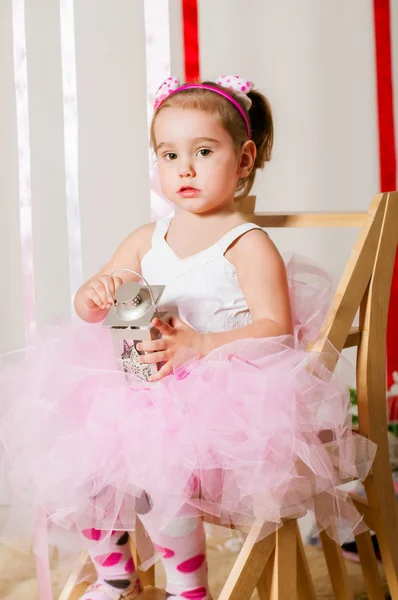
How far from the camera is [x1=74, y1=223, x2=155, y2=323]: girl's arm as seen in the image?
116 cm

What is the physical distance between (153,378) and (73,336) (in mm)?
217

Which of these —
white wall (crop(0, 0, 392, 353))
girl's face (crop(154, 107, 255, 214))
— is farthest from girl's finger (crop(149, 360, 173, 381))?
white wall (crop(0, 0, 392, 353))

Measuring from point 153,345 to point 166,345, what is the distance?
19 millimetres

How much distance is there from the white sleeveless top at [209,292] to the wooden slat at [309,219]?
0.14m

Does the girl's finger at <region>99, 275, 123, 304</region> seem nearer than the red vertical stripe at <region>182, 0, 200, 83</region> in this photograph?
Yes

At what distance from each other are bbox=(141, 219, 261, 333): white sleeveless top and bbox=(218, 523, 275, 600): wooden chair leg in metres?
0.31

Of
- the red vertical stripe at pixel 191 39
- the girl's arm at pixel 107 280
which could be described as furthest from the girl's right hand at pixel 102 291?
the red vertical stripe at pixel 191 39

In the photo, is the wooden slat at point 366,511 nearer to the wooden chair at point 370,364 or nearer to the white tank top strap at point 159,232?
the wooden chair at point 370,364

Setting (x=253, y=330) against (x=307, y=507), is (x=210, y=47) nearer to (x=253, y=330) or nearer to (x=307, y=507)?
(x=253, y=330)

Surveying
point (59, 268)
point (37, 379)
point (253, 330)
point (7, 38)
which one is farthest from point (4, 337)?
point (253, 330)

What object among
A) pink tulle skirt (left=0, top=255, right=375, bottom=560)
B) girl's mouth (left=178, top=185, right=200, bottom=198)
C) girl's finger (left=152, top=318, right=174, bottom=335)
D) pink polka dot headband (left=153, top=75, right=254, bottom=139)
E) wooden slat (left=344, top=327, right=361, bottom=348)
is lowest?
pink tulle skirt (left=0, top=255, right=375, bottom=560)

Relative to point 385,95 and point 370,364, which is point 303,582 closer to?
point 370,364

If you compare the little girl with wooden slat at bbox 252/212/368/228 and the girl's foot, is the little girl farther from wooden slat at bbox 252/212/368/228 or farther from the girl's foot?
wooden slat at bbox 252/212/368/228

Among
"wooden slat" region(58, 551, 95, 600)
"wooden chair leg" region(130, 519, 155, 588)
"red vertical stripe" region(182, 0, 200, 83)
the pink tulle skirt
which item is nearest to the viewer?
the pink tulle skirt
